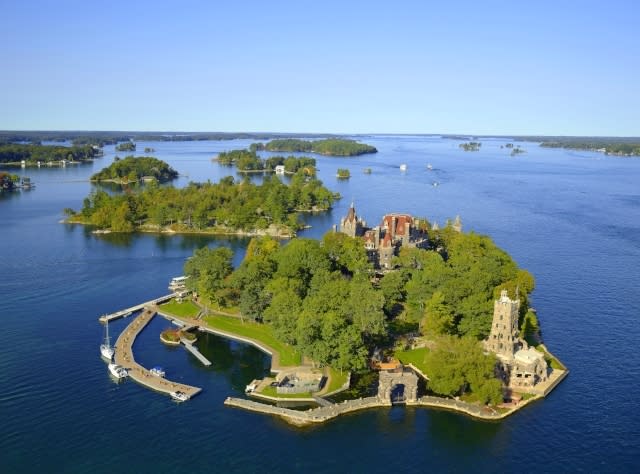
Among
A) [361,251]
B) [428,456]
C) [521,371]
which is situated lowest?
[428,456]

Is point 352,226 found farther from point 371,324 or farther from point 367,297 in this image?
point 371,324

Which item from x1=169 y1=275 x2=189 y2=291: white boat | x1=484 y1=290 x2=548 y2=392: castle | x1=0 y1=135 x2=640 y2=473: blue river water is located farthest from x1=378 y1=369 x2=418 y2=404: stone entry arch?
x1=169 y1=275 x2=189 y2=291: white boat

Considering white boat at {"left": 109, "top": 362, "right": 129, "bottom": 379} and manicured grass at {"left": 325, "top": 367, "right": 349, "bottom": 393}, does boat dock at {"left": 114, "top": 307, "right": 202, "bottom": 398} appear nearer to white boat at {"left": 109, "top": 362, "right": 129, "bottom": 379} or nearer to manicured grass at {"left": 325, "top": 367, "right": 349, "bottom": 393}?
white boat at {"left": 109, "top": 362, "right": 129, "bottom": 379}

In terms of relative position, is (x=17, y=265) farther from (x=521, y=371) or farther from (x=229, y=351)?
(x=521, y=371)

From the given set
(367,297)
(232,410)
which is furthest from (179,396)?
(367,297)

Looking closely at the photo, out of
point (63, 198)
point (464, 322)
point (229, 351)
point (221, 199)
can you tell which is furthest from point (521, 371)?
point (63, 198)

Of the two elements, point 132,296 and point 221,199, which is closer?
point 132,296

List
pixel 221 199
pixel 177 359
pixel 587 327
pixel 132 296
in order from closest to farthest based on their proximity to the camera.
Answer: pixel 177 359, pixel 587 327, pixel 132 296, pixel 221 199
